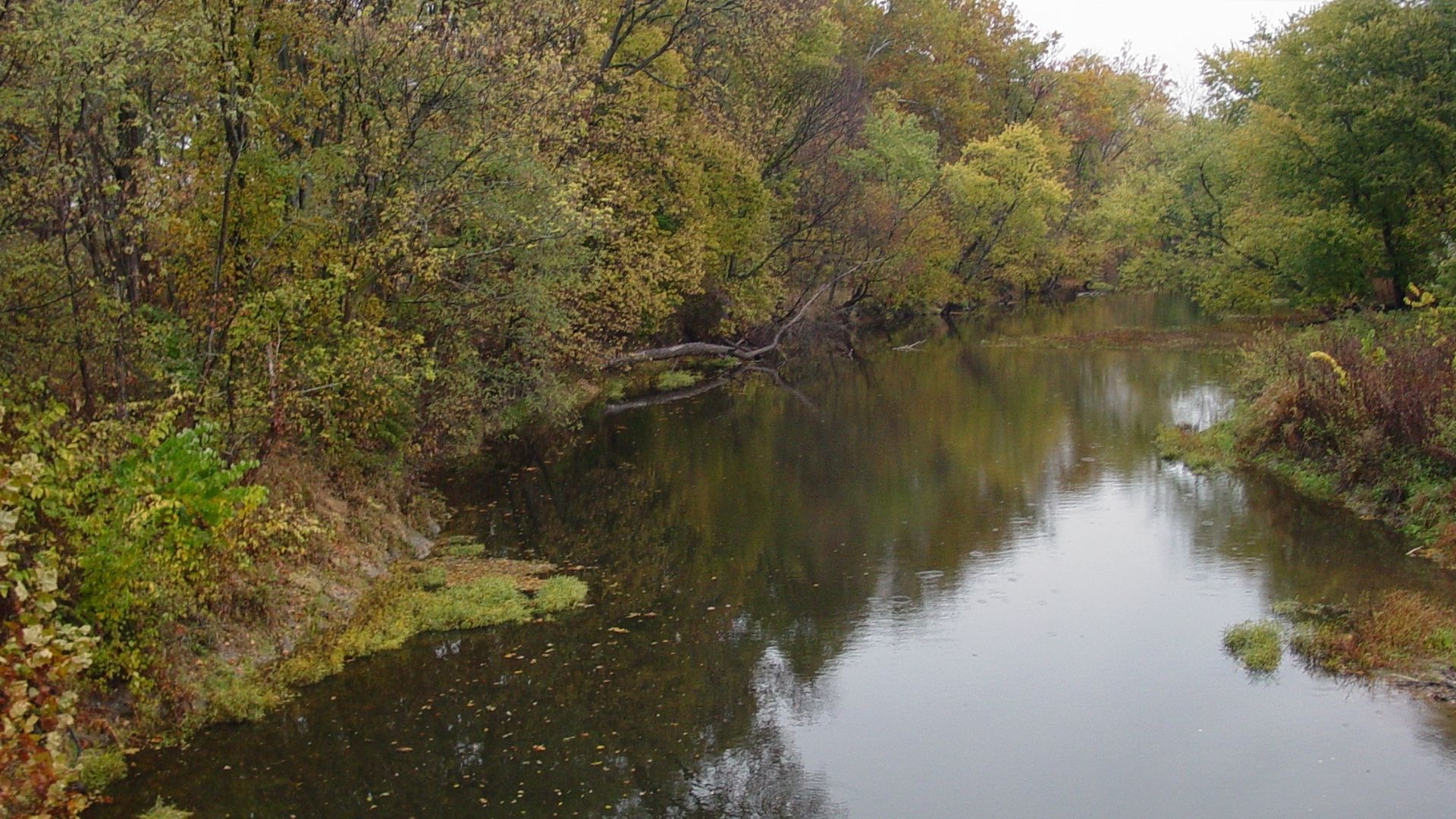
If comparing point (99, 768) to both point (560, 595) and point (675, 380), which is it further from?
point (675, 380)

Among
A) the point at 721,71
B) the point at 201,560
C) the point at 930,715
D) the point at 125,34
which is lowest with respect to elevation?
the point at 930,715

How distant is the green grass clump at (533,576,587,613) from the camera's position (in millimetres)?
14031

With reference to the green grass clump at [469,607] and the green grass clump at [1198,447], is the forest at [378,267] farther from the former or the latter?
the green grass clump at [469,607]

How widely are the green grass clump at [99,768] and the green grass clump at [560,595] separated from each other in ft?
17.0

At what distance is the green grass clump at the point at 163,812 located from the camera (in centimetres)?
889


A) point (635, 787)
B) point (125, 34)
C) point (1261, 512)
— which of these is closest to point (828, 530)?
point (1261, 512)

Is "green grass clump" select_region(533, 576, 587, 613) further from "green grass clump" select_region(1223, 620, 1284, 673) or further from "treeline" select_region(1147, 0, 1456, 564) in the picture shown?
"treeline" select_region(1147, 0, 1456, 564)

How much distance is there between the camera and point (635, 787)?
9711 millimetres

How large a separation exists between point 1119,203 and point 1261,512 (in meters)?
39.1

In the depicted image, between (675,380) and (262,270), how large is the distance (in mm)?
21852

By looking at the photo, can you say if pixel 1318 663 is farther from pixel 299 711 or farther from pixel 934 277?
pixel 934 277

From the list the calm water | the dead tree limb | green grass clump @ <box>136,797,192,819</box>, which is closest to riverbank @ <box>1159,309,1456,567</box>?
the calm water

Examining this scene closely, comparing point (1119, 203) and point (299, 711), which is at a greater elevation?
point (1119, 203)

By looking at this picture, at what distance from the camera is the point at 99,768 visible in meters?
9.34
